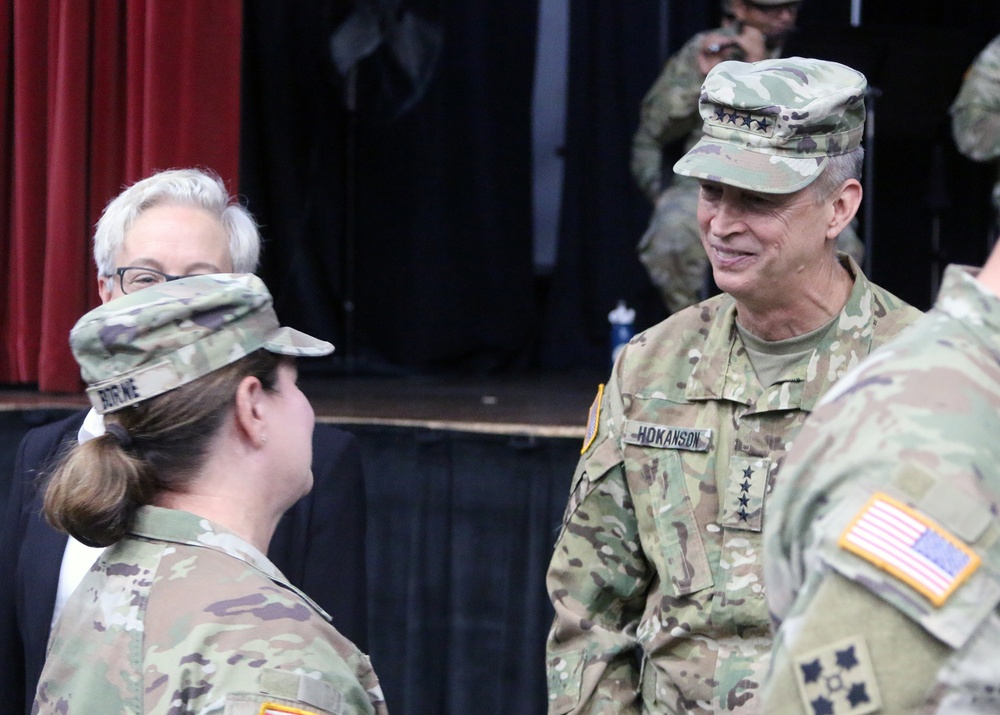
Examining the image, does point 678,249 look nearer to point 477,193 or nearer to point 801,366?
point 477,193

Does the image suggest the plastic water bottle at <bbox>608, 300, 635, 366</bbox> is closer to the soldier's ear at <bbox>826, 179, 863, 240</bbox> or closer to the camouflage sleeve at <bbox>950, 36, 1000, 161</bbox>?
the camouflage sleeve at <bbox>950, 36, 1000, 161</bbox>

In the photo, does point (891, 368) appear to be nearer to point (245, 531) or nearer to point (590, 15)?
point (245, 531)

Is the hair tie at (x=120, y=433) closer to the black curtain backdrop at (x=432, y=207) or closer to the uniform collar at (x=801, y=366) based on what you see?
the uniform collar at (x=801, y=366)

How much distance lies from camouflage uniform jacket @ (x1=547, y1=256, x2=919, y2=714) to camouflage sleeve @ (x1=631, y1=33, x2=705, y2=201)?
9.55 ft

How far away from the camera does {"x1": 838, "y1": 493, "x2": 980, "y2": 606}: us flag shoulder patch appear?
2.78 ft

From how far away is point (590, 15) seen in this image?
6.24m

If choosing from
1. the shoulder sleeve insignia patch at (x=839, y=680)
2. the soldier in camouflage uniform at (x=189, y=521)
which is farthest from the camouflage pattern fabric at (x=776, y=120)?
the shoulder sleeve insignia patch at (x=839, y=680)

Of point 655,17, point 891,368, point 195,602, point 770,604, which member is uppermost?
point 655,17

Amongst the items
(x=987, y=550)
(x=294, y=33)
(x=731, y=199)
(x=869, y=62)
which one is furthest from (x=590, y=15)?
(x=987, y=550)

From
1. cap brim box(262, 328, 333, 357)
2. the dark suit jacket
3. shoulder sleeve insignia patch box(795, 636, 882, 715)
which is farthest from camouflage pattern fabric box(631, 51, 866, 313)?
shoulder sleeve insignia patch box(795, 636, 882, 715)

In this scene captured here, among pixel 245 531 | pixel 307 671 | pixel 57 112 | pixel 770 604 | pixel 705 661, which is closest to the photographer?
pixel 770 604

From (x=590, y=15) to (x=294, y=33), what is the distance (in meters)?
1.48

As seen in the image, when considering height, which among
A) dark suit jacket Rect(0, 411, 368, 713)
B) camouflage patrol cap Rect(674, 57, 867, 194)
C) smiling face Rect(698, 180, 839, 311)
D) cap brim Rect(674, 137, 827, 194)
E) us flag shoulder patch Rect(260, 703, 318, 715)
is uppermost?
camouflage patrol cap Rect(674, 57, 867, 194)

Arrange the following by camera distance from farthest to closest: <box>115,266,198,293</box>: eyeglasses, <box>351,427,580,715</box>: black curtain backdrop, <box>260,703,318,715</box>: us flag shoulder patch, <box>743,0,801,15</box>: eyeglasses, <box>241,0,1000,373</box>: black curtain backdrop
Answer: <box>241,0,1000,373</box>: black curtain backdrop → <box>743,0,801,15</box>: eyeglasses → <box>351,427,580,715</box>: black curtain backdrop → <box>115,266,198,293</box>: eyeglasses → <box>260,703,318,715</box>: us flag shoulder patch
